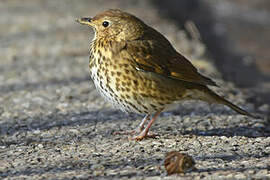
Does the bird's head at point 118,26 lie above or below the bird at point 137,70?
above

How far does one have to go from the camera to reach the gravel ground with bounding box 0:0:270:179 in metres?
4.16

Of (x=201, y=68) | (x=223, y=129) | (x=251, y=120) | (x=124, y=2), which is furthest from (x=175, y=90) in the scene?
(x=124, y=2)

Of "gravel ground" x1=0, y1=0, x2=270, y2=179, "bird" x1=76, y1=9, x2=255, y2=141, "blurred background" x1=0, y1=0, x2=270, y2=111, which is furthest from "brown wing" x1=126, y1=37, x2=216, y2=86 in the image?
"blurred background" x1=0, y1=0, x2=270, y2=111

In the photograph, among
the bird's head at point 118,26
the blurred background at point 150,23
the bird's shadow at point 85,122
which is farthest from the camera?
the blurred background at point 150,23

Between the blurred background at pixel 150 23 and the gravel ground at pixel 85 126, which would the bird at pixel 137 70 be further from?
the blurred background at pixel 150 23

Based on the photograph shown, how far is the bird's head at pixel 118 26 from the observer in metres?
4.96

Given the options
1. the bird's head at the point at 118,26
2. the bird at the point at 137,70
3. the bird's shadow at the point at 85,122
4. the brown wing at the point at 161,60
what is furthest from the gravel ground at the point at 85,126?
the bird's head at the point at 118,26

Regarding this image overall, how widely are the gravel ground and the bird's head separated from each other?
0.92 meters

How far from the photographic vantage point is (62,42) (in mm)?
8750

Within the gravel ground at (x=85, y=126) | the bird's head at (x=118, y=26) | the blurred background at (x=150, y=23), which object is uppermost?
the blurred background at (x=150, y=23)

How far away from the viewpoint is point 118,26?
5.00 metres

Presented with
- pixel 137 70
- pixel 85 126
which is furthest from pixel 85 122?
pixel 137 70

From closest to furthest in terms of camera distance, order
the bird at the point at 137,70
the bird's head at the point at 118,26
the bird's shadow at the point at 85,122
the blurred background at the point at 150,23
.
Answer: the bird at the point at 137,70, the bird's head at the point at 118,26, the bird's shadow at the point at 85,122, the blurred background at the point at 150,23

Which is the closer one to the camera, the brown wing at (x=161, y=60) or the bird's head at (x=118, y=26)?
the brown wing at (x=161, y=60)
